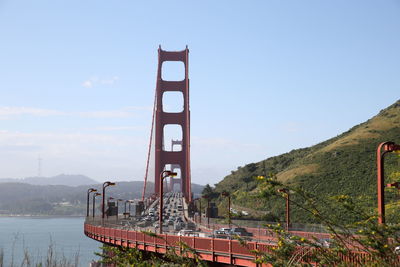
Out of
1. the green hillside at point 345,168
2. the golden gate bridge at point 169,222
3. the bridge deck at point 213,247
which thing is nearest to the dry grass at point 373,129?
the green hillside at point 345,168

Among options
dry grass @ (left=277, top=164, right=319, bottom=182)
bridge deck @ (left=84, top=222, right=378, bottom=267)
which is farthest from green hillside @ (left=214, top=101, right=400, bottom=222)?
bridge deck @ (left=84, top=222, right=378, bottom=267)

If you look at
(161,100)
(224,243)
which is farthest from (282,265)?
(161,100)

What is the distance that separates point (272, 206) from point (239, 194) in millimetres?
60491

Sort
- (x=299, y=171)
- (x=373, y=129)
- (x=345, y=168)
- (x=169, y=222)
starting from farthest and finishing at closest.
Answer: (x=373, y=129)
(x=299, y=171)
(x=345, y=168)
(x=169, y=222)

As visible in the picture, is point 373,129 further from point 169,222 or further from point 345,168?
point 169,222

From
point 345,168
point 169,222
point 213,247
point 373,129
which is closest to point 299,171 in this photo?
point 345,168

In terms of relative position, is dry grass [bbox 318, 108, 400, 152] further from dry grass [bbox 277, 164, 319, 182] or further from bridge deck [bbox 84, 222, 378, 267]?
bridge deck [bbox 84, 222, 378, 267]

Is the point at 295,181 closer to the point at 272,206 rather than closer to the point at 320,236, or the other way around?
the point at 272,206

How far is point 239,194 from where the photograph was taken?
1376 cm

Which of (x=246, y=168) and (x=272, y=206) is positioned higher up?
(x=246, y=168)

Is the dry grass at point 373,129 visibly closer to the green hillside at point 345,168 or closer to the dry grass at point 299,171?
the green hillside at point 345,168

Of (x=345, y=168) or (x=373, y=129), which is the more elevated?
(x=373, y=129)

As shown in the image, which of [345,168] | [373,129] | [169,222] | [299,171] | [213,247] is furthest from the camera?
[373,129]

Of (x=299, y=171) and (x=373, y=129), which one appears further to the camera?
(x=373, y=129)
